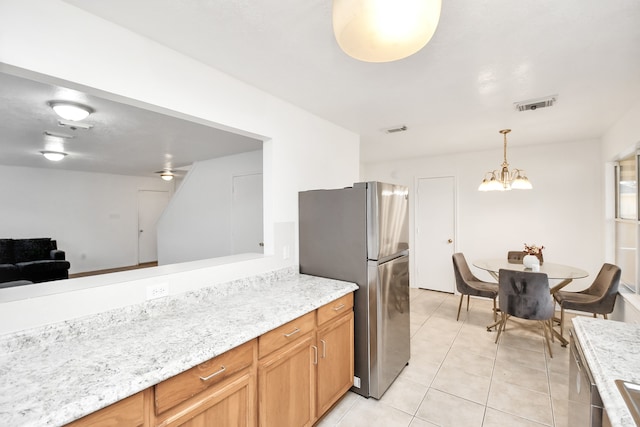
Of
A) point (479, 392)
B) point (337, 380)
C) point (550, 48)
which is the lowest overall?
point (479, 392)

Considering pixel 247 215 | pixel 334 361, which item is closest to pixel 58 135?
pixel 247 215

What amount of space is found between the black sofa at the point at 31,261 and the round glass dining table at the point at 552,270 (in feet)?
23.3

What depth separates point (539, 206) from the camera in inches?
167

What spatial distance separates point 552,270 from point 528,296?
2.68 ft

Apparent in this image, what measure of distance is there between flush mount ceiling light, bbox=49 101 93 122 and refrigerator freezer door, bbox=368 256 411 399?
2779mm

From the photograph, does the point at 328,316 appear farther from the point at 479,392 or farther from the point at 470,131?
the point at 470,131

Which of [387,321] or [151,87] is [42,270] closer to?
[151,87]

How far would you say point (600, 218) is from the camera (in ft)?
12.6

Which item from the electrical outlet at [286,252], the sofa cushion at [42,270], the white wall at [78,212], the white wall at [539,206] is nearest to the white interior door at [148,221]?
the white wall at [78,212]

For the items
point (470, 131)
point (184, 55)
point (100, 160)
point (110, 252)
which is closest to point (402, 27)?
point (184, 55)

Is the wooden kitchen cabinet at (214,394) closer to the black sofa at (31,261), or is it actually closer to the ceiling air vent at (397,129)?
the ceiling air vent at (397,129)

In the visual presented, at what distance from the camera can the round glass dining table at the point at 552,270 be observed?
3.10 meters

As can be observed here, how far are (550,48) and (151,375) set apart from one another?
2568mm

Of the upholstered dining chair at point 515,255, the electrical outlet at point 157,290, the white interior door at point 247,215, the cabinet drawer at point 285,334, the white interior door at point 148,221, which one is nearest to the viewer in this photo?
the cabinet drawer at point 285,334
